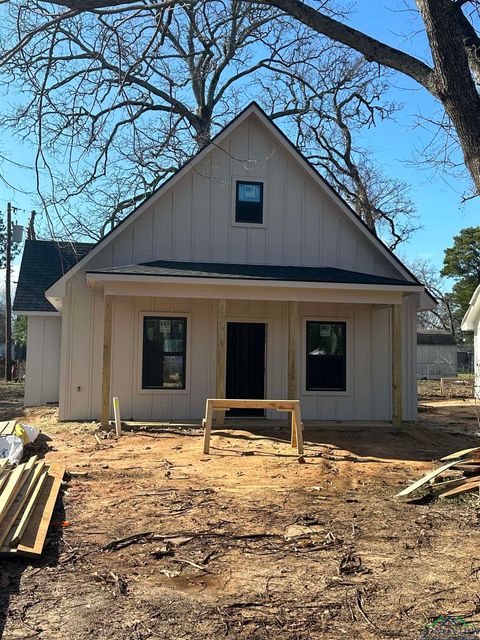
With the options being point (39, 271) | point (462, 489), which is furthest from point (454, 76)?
point (39, 271)

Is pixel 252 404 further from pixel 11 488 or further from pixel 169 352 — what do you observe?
pixel 11 488

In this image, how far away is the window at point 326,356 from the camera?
13.8m

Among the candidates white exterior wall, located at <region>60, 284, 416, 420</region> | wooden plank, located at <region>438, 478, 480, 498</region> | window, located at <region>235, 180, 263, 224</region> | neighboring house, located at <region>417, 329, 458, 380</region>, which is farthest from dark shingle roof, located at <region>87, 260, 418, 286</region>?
neighboring house, located at <region>417, 329, 458, 380</region>

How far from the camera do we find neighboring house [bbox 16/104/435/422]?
1313cm

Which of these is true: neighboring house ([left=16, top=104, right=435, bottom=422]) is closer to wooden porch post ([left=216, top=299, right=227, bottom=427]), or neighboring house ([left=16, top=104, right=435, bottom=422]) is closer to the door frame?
the door frame

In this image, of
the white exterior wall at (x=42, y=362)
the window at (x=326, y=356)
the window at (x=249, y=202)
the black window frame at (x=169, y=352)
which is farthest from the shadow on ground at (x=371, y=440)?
the white exterior wall at (x=42, y=362)

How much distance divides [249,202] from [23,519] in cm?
993

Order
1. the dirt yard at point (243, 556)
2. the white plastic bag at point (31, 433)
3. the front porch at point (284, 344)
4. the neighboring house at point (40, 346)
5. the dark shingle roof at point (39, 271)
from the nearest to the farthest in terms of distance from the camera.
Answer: the dirt yard at point (243, 556)
the white plastic bag at point (31, 433)
the front porch at point (284, 344)
the neighboring house at point (40, 346)
the dark shingle roof at point (39, 271)

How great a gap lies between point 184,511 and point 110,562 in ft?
5.22

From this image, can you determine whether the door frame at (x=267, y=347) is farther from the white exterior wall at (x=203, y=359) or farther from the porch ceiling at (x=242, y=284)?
the porch ceiling at (x=242, y=284)

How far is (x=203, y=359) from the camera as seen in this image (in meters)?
13.5

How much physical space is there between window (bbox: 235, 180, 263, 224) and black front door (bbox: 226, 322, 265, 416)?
2.48 m

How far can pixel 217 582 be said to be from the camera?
442 centimetres

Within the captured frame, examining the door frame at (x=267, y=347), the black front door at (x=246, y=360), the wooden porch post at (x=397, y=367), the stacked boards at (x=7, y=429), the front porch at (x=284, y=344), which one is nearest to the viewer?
the stacked boards at (x=7, y=429)
